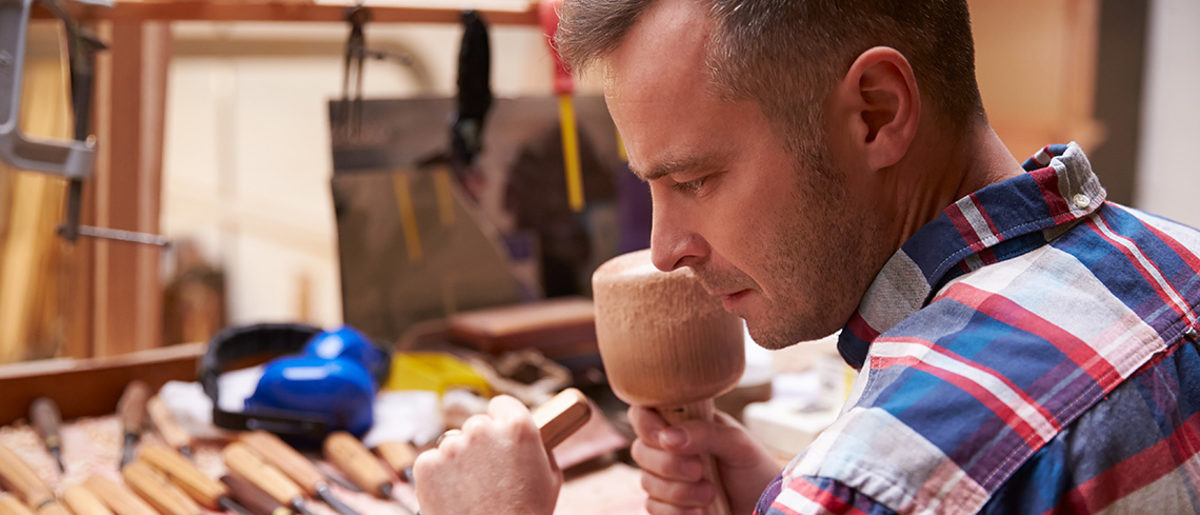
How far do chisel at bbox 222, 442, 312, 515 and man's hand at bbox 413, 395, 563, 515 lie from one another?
346 millimetres

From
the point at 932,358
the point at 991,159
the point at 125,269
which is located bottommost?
the point at 125,269

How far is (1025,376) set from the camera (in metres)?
0.64

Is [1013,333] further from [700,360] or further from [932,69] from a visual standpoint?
[700,360]

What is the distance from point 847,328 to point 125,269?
1402mm

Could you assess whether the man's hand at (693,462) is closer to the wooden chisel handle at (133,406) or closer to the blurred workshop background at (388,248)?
the blurred workshop background at (388,248)

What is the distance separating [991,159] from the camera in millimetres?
803

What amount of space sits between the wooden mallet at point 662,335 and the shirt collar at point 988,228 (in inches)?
8.9

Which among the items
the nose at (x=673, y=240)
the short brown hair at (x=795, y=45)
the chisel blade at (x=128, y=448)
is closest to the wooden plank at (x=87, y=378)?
the chisel blade at (x=128, y=448)

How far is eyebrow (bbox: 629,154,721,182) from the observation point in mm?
758

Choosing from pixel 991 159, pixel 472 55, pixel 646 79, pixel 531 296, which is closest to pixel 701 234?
pixel 646 79

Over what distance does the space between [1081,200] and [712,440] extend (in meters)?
0.45

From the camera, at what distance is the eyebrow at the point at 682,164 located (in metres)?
0.76

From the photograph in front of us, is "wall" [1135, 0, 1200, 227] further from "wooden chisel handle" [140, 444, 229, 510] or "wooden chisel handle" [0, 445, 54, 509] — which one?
"wooden chisel handle" [0, 445, 54, 509]

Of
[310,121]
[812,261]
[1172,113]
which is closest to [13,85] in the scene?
[812,261]
